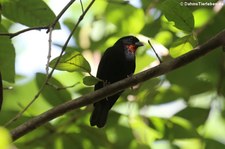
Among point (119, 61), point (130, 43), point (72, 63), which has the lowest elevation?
point (119, 61)

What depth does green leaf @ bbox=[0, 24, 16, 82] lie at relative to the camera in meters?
1.86

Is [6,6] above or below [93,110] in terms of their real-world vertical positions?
above

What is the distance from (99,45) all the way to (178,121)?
0.93 meters

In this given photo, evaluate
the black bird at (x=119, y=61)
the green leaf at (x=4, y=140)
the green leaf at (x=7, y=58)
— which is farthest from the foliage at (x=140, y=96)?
the green leaf at (x=4, y=140)

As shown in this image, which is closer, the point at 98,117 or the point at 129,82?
the point at 129,82

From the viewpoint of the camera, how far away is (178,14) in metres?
1.67

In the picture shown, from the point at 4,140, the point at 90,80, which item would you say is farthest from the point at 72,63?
the point at 4,140

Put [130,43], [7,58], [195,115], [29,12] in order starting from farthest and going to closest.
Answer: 1. [130,43]
2. [195,115]
3. [29,12]
4. [7,58]

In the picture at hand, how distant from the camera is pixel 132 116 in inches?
94.8

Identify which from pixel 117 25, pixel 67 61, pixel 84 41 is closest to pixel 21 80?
pixel 84 41

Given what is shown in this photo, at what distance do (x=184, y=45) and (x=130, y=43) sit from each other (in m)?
1.39

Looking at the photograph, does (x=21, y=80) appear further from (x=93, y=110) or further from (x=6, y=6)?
(x=6, y=6)

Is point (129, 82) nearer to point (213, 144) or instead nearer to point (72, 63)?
point (72, 63)

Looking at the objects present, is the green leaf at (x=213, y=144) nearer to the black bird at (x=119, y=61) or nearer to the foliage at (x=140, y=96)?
the foliage at (x=140, y=96)
